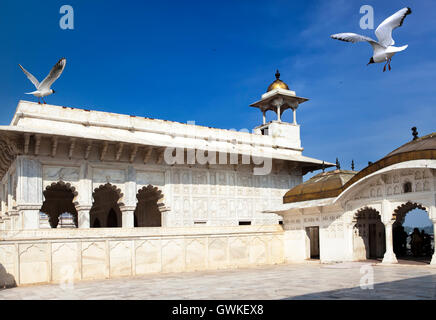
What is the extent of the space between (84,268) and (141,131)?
26.1 ft

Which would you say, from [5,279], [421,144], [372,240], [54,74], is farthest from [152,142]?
[421,144]

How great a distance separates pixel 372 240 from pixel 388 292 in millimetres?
9713

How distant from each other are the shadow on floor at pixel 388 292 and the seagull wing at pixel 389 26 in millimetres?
6490

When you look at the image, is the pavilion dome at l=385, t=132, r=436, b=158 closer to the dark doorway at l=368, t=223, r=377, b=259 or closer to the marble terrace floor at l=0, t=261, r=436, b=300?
the dark doorway at l=368, t=223, r=377, b=259

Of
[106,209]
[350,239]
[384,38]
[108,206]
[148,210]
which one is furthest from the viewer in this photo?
[106,209]

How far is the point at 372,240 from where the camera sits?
18469 mm

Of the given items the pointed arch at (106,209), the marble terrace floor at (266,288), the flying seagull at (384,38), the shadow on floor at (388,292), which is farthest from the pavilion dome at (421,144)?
the pointed arch at (106,209)

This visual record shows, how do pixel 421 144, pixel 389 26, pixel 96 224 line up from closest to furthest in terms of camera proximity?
pixel 389 26, pixel 421 144, pixel 96 224

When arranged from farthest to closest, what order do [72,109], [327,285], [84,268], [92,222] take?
[92,222], [72,109], [84,268], [327,285]

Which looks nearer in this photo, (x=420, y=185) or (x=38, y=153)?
(x=420, y=185)

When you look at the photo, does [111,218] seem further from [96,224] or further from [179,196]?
[179,196]
